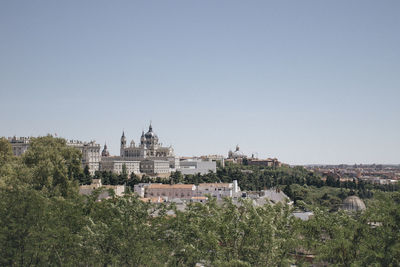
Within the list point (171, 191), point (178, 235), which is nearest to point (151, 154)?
point (171, 191)

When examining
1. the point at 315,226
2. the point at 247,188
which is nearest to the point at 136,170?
the point at 247,188

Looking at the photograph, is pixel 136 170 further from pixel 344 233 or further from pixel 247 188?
pixel 344 233

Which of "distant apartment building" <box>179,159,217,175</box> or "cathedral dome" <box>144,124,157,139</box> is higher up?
"cathedral dome" <box>144,124,157,139</box>

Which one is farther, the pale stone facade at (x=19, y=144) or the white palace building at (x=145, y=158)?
the white palace building at (x=145, y=158)

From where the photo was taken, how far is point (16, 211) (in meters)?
20.3

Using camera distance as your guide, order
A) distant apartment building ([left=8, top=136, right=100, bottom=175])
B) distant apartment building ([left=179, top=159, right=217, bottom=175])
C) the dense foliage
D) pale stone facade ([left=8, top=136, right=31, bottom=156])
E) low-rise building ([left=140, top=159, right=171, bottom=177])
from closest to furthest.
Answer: the dense foliage
pale stone facade ([left=8, top=136, right=31, bottom=156])
distant apartment building ([left=8, top=136, right=100, bottom=175])
distant apartment building ([left=179, top=159, right=217, bottom=175])
low-rise building ([left=140, top=159, right=171, bottom=177])

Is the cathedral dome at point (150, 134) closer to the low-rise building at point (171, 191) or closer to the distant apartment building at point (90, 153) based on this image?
the distant apartment building at point (90, 153)

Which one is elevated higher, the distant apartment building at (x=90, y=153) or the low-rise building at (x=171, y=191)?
the distant apartment building at (x=90, y=153)


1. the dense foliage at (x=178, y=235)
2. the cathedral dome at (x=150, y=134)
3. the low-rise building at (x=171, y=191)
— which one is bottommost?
the low-rise building at (x=171, y=191)

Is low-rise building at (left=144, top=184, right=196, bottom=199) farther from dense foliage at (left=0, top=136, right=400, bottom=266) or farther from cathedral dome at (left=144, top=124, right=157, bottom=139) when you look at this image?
cathedral dome at (left=144, top=124, right=157, bottom=139)

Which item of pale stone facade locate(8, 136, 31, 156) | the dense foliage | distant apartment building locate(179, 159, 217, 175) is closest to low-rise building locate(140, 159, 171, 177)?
distant apartment building locate(179, 159, 217, 175)

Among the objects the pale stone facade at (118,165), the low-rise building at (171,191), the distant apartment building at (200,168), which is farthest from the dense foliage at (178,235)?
the distant apartment building at (200,168)

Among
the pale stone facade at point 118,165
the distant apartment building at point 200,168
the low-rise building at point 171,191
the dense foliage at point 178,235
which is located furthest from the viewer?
Answer: the distant apartment building at point 200,168

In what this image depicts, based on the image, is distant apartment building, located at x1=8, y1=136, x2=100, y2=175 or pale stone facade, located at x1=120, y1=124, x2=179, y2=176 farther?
pale stone facade, located at x1=120, y1=124, x2=179, y2=176
